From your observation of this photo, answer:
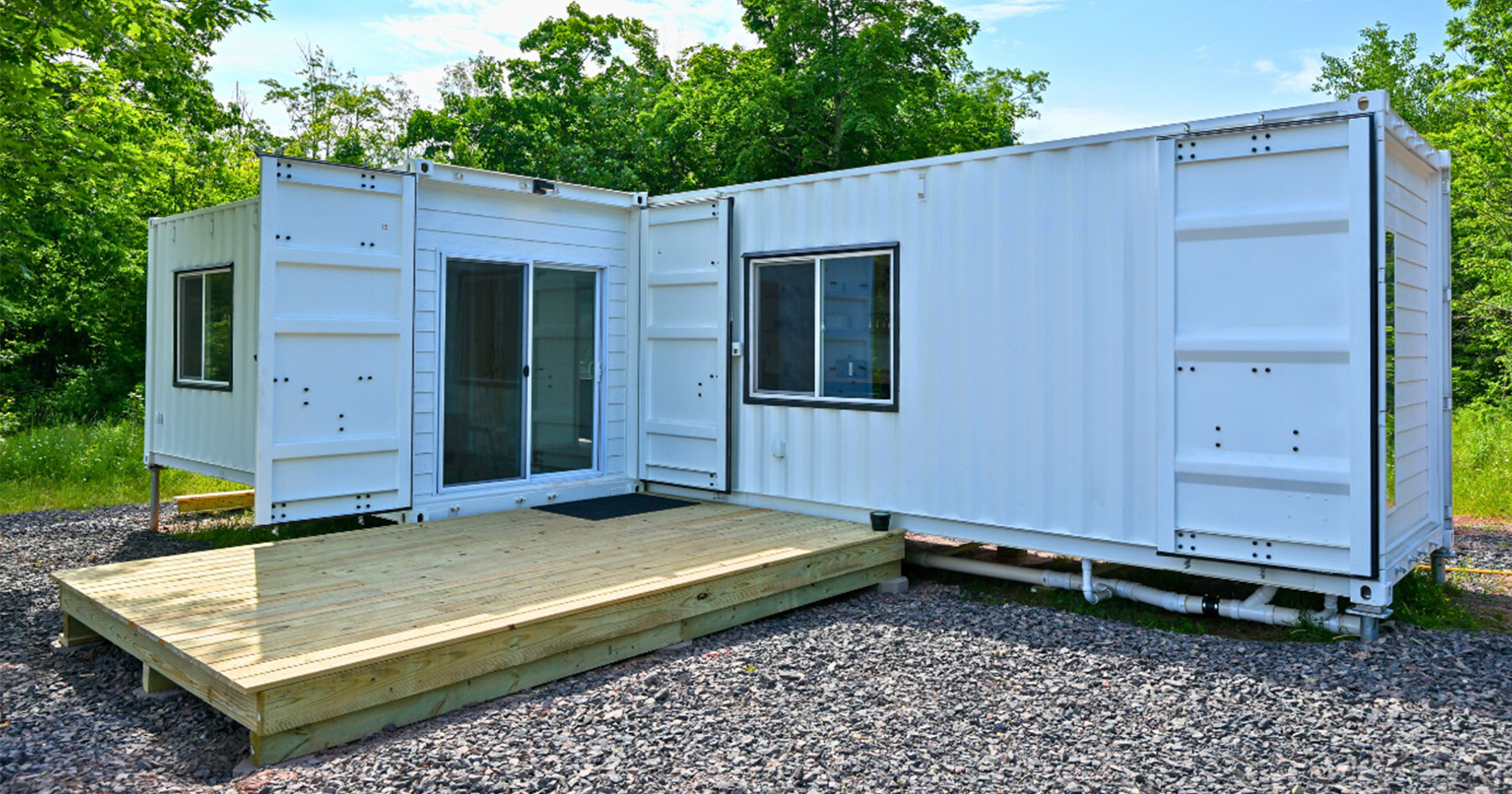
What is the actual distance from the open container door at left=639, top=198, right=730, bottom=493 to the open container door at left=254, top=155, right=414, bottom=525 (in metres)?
1.84

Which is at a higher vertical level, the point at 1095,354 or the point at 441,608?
the point at 1095,354

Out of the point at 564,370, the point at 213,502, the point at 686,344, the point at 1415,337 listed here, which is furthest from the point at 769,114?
the point at 1415,337

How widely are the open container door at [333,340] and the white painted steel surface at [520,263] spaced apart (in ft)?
0.50

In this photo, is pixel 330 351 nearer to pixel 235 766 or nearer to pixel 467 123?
pixel 235 766

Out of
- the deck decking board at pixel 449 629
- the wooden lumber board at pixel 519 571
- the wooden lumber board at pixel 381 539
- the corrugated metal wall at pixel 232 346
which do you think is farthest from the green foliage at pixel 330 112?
the deck decking board at pixel 449 629

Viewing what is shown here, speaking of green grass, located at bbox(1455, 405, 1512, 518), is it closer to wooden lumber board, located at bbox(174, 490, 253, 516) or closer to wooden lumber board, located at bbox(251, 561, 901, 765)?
wooden lumber board, located at bbox(251, 561, 901, 765)

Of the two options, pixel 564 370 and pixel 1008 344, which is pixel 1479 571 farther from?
pixel 564 370

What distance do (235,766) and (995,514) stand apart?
3.82 meters

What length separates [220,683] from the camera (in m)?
3.21

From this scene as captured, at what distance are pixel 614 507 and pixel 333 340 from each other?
2.10 meters

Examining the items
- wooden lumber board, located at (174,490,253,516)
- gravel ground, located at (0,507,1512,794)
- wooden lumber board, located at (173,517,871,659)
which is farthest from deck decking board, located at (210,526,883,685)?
wooden lumber board, located at (174,490,253,516)

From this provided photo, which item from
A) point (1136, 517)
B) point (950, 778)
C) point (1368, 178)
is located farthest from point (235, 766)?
point (1368, 178)

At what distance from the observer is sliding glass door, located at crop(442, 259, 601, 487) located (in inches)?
246

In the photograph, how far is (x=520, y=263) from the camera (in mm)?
6562
